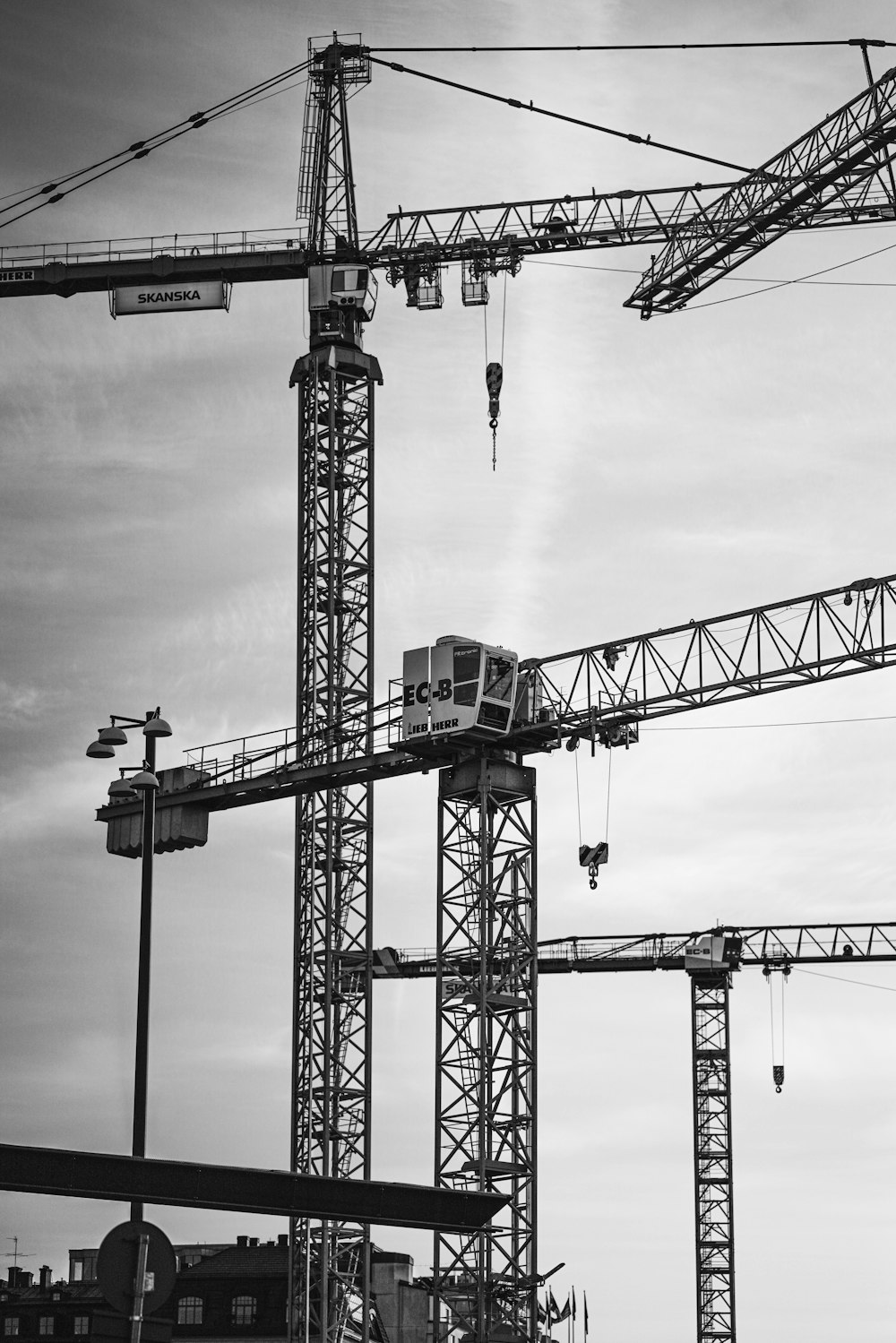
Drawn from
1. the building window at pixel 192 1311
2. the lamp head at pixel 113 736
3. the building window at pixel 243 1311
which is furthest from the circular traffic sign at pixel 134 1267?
the building window at pixel 192 1311

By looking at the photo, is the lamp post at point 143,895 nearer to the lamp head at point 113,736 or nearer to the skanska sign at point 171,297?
the lamp head at point 113,736

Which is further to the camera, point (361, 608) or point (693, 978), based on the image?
point (693, 978)

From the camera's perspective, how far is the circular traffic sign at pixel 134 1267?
2144 centimetres

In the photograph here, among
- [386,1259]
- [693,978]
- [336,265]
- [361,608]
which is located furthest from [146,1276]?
[386,1259]

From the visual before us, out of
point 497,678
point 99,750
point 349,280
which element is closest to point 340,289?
point 349,280

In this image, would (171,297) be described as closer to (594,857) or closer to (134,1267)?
(594,857)

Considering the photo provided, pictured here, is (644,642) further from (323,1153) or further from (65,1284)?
(65,1284)

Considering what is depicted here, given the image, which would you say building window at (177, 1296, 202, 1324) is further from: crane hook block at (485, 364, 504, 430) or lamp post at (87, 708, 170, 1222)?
lamp post at (87, 708, 170, 1222)

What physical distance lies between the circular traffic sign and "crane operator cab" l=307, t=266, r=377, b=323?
67341mm

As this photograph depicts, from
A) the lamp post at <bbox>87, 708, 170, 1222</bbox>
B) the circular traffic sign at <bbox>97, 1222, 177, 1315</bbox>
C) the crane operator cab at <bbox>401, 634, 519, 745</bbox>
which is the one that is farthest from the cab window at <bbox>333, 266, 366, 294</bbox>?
the circular traffic sign at <bbox>97, 1222, 177, 1315</bbox>

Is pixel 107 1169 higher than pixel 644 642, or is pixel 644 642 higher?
pixel 644 642

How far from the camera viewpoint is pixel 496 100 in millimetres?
85625

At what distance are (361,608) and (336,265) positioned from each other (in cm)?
1415

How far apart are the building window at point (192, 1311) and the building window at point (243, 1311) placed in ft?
6.73
